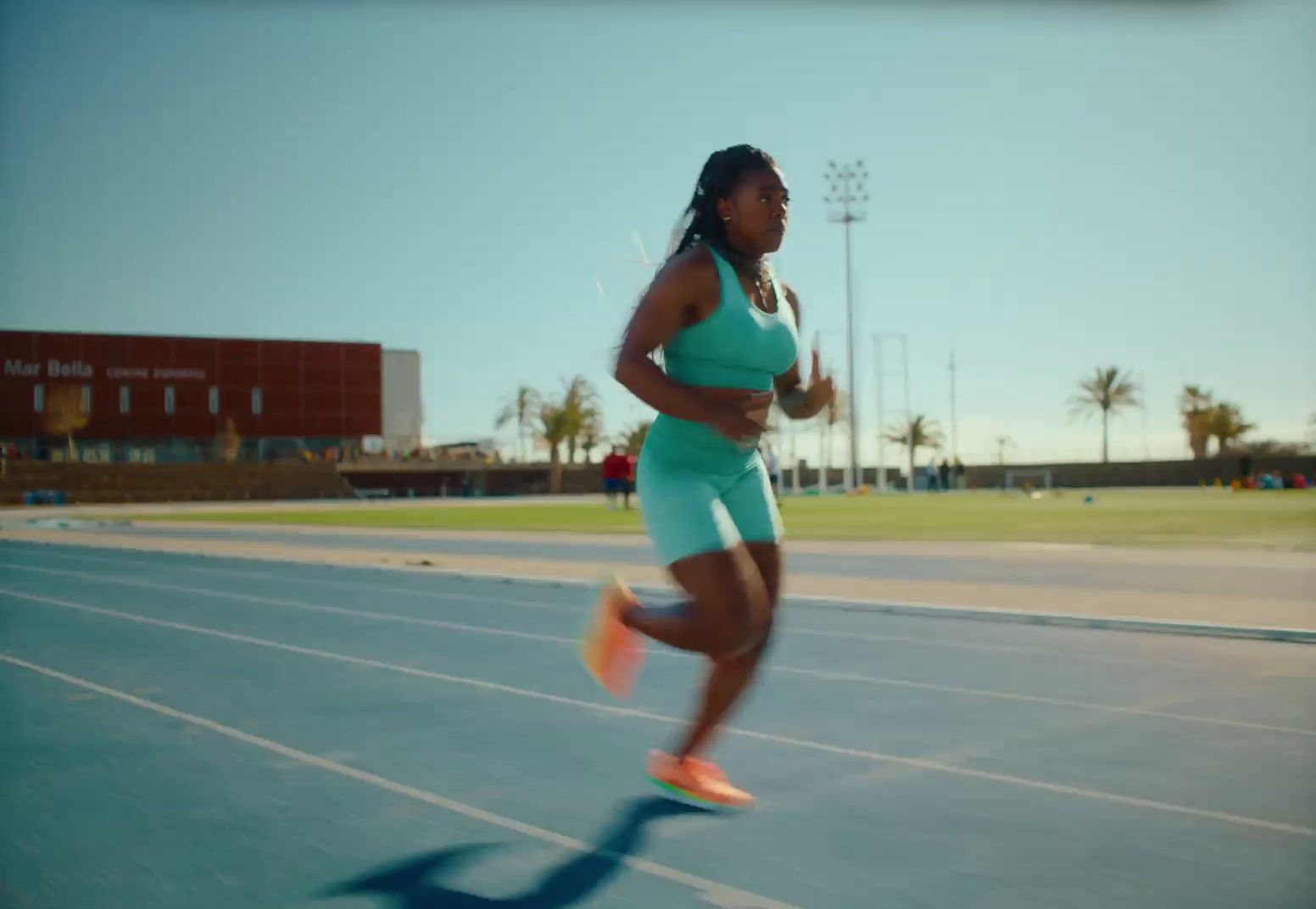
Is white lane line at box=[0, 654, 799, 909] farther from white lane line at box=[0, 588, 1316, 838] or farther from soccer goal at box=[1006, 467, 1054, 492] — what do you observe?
soccer goal at box=[1006, 467, 1054, 492]

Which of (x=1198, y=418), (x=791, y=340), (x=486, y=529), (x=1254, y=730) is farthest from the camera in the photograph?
(x=1198, y=418)

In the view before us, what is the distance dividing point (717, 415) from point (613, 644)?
1.13 m

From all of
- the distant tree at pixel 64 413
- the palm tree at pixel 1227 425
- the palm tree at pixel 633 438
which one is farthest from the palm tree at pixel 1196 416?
the distant tree at pixel 64 413

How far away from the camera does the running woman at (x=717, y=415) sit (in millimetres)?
3859

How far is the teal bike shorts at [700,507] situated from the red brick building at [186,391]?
6939 cm

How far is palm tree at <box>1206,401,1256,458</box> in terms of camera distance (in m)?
76.4

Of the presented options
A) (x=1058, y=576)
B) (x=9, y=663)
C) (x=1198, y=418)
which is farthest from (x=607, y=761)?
(x=1198, y=418)

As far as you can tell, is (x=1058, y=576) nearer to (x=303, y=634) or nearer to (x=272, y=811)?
(x=303, y=634)

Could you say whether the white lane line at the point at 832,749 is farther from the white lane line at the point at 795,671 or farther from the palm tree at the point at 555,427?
the palm tree at the point at 555,427

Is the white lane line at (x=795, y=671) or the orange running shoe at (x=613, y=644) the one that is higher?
the orange running shoe at (x=613, y=644)

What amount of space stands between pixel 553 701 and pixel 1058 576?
842 centimetres

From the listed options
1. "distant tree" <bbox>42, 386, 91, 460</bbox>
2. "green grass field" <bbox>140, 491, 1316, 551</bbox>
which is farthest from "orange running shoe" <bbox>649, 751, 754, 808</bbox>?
"distant tree" <bbox>42, 386, 91, 460</bbox>

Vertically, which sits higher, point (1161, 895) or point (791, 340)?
point (791, 340)

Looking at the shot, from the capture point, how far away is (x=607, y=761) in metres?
5.24
